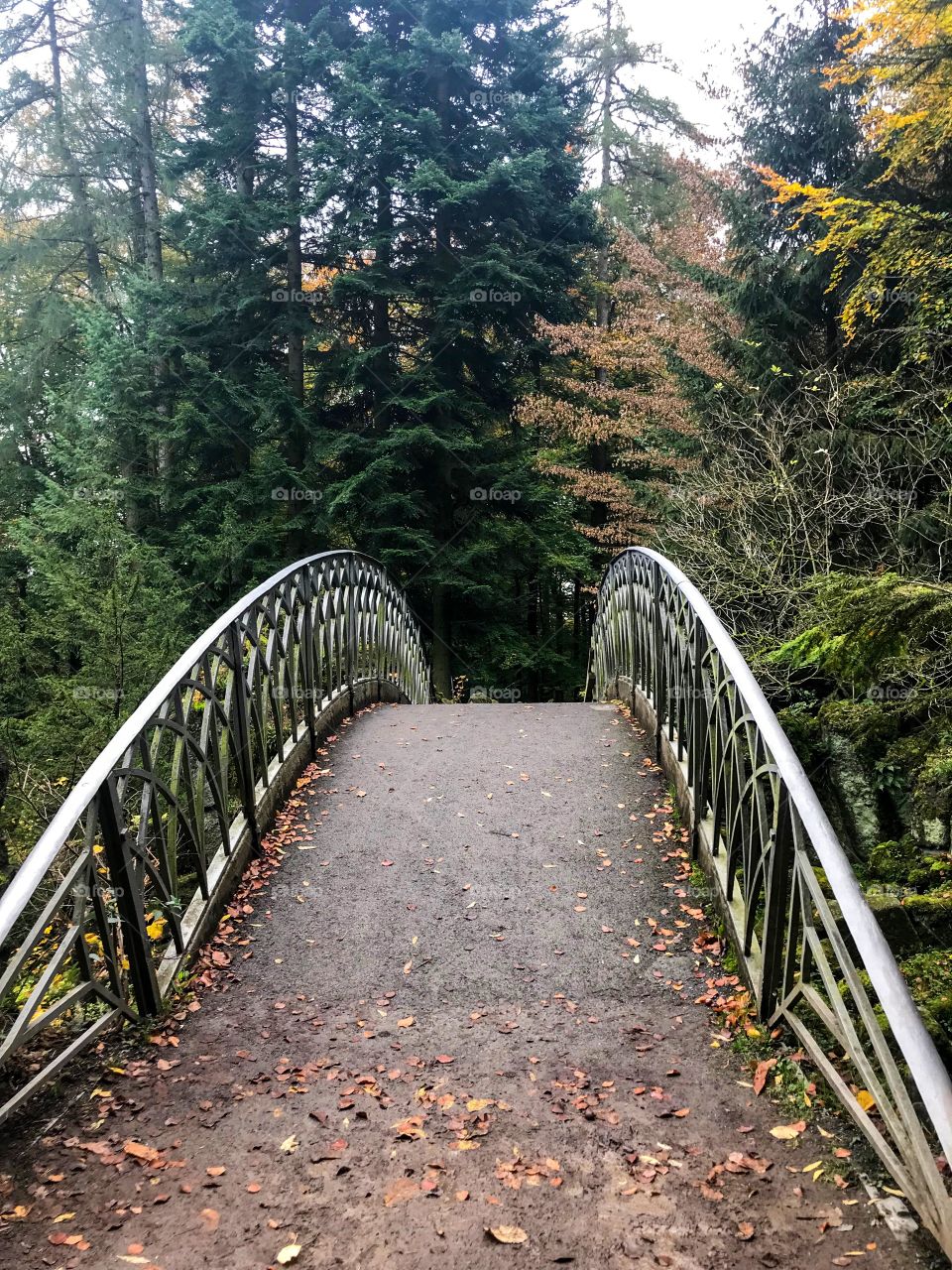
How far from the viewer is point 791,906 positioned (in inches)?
109

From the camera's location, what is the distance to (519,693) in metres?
20.3

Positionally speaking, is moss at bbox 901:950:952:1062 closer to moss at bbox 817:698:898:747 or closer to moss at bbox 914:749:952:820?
moss at bbox 914:749:952:820

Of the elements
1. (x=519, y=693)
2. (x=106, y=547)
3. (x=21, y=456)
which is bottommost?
(x=519, y=693)

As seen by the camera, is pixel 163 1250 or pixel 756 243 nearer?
pixel 163 1250

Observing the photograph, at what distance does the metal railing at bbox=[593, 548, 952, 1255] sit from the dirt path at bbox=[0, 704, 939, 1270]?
0.24 m

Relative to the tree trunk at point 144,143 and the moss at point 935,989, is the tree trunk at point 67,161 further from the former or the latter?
the moss at point 935,989

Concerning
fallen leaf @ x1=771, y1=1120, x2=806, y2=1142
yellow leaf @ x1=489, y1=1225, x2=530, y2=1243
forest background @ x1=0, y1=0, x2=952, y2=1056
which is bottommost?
fallen leaf @ x1=771, y1=1120, x2=806, y2=1142

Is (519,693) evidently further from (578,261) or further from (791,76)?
(791,76)

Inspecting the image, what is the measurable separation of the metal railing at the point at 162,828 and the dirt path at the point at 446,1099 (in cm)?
23

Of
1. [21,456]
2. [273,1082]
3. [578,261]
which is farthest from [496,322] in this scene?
[273,1082]

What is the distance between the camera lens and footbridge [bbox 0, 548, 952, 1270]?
2.20 m

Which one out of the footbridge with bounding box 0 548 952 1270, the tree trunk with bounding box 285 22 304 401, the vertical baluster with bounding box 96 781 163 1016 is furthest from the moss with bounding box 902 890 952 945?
the tree trunk with bounding box 285 22 304 401

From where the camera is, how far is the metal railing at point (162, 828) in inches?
106

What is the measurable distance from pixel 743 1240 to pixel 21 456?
57.7 ft
